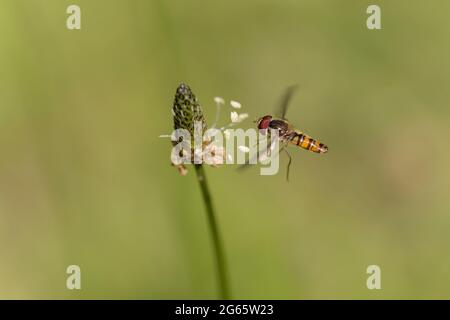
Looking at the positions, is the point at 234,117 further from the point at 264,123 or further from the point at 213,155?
the point at 264,123

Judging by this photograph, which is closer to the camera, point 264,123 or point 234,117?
point 234,117

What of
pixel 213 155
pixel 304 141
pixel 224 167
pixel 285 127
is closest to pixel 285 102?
pixel 285 127

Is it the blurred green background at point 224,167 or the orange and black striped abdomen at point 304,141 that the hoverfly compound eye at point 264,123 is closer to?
the orange and black striped abdomen at point 304,141

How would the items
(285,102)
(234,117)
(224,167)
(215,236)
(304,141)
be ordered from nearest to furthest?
(215,236) → (234,117) → (285,102) → (304,141) → (224,167)

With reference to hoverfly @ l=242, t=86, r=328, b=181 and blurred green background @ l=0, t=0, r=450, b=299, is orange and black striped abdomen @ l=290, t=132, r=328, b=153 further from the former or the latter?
blurred green background @ l=0, t=0, r=450, b=299

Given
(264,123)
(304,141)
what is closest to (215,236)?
(264,123)

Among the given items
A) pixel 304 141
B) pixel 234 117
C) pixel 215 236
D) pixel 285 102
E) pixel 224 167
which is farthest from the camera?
pixel 224 167

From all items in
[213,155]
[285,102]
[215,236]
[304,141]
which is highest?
[285,102]

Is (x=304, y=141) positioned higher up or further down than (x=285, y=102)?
further down

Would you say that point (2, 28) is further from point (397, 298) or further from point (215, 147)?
point (397, 298)
